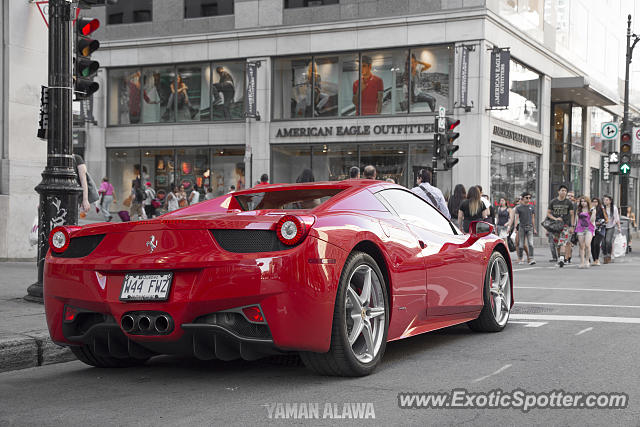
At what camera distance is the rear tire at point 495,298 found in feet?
22.8

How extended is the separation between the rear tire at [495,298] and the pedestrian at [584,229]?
11409 millimetres

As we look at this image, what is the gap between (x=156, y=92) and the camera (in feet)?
105

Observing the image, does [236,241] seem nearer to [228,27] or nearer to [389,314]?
[389,314]

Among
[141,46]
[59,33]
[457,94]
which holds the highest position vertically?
[141,46]

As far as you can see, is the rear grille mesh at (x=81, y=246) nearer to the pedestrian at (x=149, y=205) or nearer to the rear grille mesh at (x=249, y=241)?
the rear grille mesh at (x=249, y=241)

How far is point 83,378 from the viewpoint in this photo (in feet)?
17.0

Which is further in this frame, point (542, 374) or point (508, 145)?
point (508, 145)

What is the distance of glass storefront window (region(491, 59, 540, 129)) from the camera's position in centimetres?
2878

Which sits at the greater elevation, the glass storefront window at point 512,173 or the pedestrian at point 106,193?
the glass storefront window at point 512,173

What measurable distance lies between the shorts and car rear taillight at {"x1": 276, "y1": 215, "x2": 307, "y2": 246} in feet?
49.4

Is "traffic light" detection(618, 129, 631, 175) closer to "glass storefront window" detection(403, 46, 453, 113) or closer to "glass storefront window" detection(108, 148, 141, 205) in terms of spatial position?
"glass storefront window" detection(403, 46, 453, 113)

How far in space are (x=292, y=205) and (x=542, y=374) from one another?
213cm

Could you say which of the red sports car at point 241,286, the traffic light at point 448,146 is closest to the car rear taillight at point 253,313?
the red sports car at point 241,286

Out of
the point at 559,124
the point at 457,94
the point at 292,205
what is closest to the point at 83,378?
the point at 292,205
